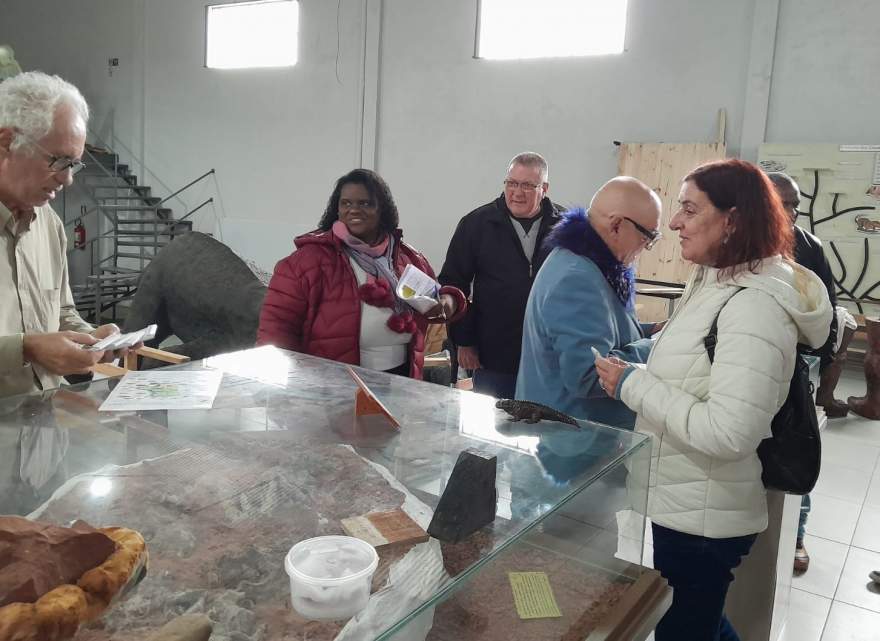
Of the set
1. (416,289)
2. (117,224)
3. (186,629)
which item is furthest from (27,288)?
(117,224)

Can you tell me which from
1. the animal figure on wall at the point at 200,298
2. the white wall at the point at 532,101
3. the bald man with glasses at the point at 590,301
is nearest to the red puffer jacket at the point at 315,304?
the bald man with glasses at the point at 590,301

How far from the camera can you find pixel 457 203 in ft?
26.9

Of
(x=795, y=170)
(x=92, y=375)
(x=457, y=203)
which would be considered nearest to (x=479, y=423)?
(x=92, y=375)

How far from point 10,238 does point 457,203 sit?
21.5 feet

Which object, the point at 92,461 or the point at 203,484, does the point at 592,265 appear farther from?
the point at 92,461

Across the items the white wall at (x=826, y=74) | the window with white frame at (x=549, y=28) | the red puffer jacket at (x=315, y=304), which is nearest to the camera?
the red puffer jacket at (x=315, y=304)

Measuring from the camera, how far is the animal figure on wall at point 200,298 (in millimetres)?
4430

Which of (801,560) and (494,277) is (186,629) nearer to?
(494,277)

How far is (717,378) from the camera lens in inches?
60.6

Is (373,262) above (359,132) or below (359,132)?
below

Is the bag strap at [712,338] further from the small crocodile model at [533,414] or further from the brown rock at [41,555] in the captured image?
the brown rock at [41,555]

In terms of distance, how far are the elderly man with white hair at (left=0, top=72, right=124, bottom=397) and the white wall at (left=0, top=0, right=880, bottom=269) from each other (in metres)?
6.08

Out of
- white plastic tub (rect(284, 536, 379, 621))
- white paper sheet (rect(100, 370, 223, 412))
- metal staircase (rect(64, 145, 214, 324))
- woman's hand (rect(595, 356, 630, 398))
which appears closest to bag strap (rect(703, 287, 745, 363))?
woman's hand (rect(595, 356, 630, 398))

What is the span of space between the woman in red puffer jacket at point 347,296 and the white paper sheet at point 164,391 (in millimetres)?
641
